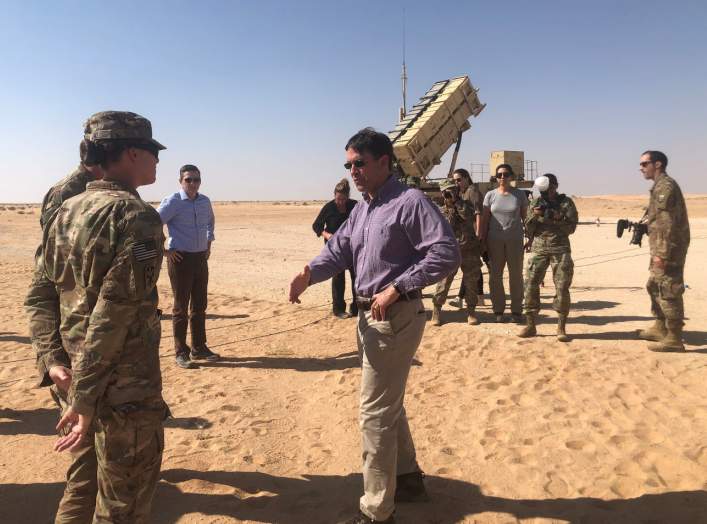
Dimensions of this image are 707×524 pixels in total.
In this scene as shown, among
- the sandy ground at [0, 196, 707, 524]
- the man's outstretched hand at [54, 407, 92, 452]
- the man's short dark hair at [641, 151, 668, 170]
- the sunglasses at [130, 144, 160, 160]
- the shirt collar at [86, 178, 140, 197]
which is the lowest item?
the sandy ground at [0, 196, 707, 524]

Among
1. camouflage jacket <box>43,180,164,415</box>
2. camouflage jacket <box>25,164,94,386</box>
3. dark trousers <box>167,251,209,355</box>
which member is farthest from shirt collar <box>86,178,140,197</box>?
dark trousers <box>167,251,209,355</box>

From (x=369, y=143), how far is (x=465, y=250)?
15.6 feet

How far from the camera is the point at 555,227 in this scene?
5.82 meters

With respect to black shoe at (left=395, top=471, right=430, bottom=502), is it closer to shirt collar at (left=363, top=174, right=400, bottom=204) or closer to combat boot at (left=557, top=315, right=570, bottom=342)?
shirt collar at (left=363, top=174, right=400, bottom=204)

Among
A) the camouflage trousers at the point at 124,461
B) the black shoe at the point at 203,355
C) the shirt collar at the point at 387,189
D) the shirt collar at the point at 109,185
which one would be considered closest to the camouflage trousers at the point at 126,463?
the camouflage trousers at the point at 124,461

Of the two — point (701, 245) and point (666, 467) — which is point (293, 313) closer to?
point (666, 467)

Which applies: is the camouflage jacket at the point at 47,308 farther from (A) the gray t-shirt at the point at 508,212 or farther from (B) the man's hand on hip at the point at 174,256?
(A) the gray t-shirt at the point at 508,212

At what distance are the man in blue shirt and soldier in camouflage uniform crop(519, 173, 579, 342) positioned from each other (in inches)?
149

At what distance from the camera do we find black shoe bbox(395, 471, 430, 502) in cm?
297

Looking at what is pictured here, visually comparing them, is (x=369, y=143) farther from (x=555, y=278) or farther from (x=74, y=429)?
(x=555, y=278)

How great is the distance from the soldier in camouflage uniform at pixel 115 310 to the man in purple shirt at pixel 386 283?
1.02 metres

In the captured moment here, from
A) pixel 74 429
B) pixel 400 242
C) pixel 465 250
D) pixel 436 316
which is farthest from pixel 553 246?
pixel 74 429

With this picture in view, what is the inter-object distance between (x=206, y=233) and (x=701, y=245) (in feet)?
51.0

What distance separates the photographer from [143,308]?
1936mm
